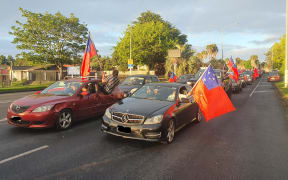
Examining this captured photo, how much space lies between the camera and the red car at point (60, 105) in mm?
6105

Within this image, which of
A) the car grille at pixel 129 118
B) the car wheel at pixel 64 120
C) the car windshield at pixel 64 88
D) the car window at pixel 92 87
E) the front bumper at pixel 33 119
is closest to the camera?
the car grille at pixel 129 118

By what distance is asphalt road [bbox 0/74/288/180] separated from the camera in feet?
13.1

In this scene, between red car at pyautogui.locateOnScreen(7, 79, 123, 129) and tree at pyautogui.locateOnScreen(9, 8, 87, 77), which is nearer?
red car at pyautogui.locateOnScreen(7, 79, 123, 129)

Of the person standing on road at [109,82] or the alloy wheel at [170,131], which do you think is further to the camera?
the person standing on road at [109,82]

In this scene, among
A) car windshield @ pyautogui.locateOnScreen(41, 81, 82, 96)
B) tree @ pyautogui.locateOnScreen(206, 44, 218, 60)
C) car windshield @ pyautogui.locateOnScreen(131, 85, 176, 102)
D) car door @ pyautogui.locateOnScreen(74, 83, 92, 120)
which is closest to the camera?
car windshield @ pyautogui.locateOnScreen(131, 85, 176, 102)

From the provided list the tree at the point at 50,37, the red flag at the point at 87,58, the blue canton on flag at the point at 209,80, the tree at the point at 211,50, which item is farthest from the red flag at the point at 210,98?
the tree at the point at 211,50

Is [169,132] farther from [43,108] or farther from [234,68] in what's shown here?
[234,68]

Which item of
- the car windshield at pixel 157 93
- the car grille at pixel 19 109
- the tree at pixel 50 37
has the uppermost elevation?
the tree at pixel 50 37

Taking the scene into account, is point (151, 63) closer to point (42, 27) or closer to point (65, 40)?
point (65, 40)

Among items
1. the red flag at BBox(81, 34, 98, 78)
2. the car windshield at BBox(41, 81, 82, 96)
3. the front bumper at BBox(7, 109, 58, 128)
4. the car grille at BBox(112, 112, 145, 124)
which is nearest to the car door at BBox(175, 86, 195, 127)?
the car grille at BBox(112, 112, 145, 124)

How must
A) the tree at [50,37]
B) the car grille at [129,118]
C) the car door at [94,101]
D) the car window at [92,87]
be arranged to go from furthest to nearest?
the tree at [50,37], the car window at [92,87], the car door at [94,101], the car grille at [129,118]

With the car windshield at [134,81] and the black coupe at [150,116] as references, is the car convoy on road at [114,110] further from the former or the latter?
the car windshield at [134,81]

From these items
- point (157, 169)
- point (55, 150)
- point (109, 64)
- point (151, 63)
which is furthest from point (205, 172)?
point (109, 64)

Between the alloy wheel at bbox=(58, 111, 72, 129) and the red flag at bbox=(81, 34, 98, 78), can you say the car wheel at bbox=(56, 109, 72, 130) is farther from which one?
the red flag at bbox=(81, 34, 98, 78)
